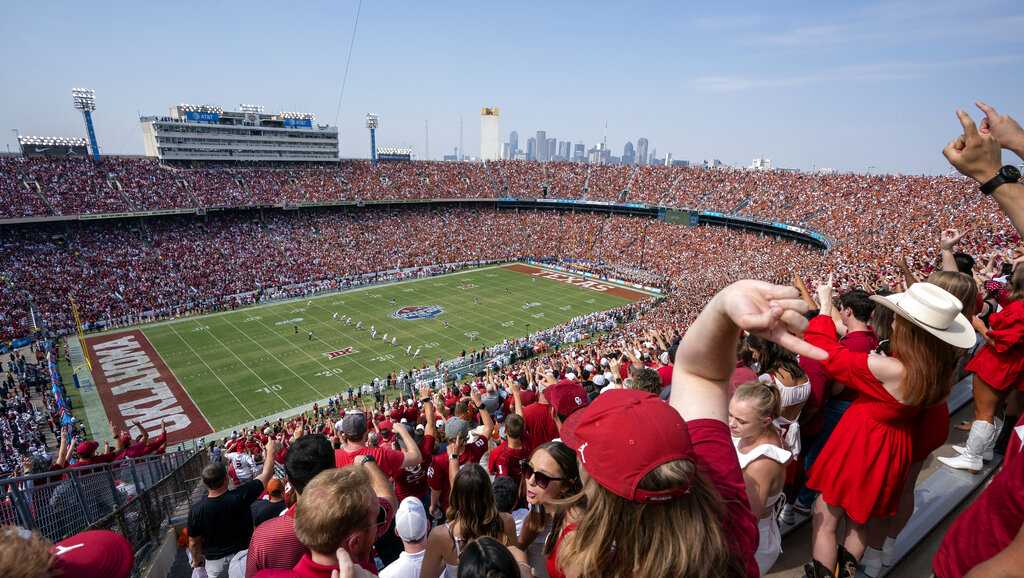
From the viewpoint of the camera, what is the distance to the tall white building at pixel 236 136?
4994cm

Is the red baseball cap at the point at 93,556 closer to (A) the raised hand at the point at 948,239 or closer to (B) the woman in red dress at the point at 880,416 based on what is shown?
(B) the woman in red dress at the point at 880,416

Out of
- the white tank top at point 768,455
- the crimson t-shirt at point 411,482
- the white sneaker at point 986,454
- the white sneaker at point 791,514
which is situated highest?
the white tank top at point 768,455

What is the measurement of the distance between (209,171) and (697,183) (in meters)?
51.7

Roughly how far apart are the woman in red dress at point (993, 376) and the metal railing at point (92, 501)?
8.13 m

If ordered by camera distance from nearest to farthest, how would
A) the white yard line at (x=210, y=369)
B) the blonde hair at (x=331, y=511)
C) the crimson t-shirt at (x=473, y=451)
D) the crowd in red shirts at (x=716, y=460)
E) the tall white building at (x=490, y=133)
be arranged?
1. the crowd in red shirts at (x=716, y=460)
2. the blonde hair at (x=331, y=511)
3. the crimson t-shirt at (x=473, y=451)
4. the white yard line at (x=210, y=369)
5. the tall white building at (x=490, y=133)

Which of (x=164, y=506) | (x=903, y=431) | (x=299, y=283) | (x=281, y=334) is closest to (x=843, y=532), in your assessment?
(x=903, y=431)

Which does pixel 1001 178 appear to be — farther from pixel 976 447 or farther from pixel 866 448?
pixel 976 447

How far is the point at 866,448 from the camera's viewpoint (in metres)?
3.05

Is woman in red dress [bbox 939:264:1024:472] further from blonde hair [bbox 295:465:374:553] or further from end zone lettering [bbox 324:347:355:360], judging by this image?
end zone lettering [bbox 324:347:355:360]

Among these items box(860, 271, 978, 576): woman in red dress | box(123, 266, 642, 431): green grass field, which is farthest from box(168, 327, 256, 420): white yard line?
box(860, 271, 978, 576): woman in red dress

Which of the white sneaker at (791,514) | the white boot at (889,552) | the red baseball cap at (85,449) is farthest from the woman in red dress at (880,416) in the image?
the red baseball cap at (85,449)

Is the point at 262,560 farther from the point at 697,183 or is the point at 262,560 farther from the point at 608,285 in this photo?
the point at 697,183

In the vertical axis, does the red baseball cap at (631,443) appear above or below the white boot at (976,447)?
above

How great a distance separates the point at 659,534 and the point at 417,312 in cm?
3418
